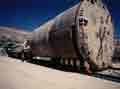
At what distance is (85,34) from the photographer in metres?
4.39

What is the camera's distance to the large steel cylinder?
4.38 m

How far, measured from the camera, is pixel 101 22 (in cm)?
490

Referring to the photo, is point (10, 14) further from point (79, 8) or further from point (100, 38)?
point (100, 38)

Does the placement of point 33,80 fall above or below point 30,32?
below

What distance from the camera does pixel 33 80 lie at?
3.66 meters

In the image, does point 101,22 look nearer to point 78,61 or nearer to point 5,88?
point 78,61

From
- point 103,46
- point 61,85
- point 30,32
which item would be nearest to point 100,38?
point 103,46

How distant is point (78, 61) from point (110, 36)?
4.29ft

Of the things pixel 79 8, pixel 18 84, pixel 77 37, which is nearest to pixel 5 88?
pixel 18 84

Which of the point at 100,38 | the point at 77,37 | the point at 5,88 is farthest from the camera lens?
the point at 100,38

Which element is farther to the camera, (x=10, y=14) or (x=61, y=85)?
(x=10, y=14)

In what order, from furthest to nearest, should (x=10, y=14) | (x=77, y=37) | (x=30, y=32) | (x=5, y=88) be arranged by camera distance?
(x=30, y=32), (x=10, y=14), (x=77, y=37), (x=5, y=88)

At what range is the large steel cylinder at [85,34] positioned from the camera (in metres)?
4.38

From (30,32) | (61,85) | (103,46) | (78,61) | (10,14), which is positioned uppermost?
(10,14)
